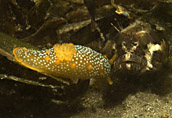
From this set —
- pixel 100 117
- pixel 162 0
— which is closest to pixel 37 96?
pixel 100 117

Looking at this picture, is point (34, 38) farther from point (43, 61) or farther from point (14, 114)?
point (14, 114)

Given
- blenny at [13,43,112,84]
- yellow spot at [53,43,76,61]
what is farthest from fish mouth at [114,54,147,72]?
yellow spot at [53,43,76,61]

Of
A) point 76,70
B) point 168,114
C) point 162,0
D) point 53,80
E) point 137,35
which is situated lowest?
point 168,114

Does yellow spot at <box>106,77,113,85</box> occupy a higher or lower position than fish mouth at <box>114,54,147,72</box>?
lower

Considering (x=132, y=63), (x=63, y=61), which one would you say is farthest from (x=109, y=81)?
(x=63, y=61)

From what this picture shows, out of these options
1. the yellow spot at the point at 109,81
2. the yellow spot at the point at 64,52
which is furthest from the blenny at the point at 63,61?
the yellow spot at the point at 109,81

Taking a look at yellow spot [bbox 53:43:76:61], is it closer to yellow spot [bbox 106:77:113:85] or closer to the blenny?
the blenny

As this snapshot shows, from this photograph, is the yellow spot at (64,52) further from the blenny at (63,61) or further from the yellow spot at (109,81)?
the yellow spot at (109,81)
